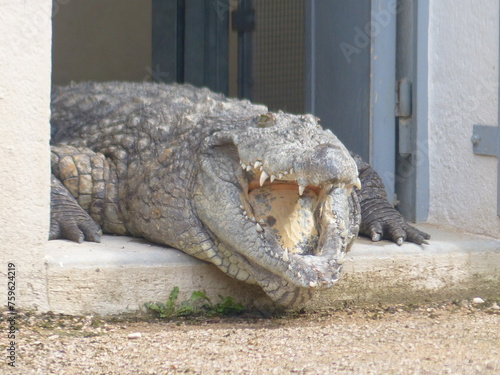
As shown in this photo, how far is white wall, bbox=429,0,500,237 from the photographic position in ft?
15.1

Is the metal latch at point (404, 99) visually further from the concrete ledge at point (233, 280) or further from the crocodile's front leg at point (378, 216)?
the concrete ledge at point (233, 280)

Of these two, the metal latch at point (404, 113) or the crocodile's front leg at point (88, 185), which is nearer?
the crocodile's front leg at point (88, 185)

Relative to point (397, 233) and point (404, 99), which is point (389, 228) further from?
point (404, 99)

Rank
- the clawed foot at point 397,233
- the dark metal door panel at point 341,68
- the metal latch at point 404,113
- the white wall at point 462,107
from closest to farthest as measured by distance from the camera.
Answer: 1. the clawed foot at point 397,233
2. the white wall at point 462,107
3. the metal latch at point 404,113
4. the dark metal door panel at point 341,68

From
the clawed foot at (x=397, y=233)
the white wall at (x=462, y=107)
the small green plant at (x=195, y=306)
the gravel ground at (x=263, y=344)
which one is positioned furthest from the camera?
the white wall at (x=462, y=107)

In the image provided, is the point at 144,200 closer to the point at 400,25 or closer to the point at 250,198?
the point at 250,198

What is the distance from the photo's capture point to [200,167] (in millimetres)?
4012

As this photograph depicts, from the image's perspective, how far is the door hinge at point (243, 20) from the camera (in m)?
7.11

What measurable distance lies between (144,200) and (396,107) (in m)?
1.74

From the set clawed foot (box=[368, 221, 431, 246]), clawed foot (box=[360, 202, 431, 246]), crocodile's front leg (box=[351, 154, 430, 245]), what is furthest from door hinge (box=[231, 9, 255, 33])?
clawed foot (box=[368, 221, 431, 246])

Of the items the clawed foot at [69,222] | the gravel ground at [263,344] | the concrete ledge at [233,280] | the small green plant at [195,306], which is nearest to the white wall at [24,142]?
the concrete ledge at [233,280]

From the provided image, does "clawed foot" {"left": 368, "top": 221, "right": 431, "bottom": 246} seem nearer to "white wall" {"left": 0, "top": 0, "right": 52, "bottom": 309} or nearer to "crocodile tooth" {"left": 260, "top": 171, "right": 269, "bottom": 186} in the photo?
"crocodile tooth" {"left": 260, "top": 171, "right": 269, "bottom": 186}

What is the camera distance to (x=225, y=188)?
12.6 feet

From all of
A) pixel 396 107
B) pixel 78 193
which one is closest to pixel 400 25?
pixel 396 107
